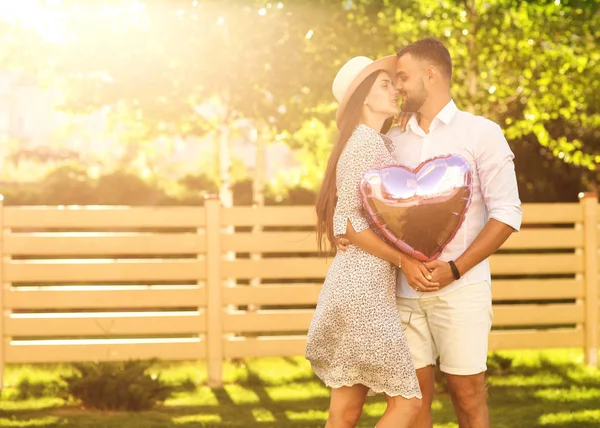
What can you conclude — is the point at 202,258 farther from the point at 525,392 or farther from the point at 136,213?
the point at 525,392

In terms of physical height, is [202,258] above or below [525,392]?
above

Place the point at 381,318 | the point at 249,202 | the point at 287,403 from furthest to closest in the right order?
the point at 249,202, the point at 287,403, the point at 381,318

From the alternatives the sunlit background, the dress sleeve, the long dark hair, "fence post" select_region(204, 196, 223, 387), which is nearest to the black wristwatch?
the dress sleeve

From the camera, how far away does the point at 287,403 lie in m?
7.31

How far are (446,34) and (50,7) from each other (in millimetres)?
3834

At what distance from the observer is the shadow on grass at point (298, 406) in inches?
258

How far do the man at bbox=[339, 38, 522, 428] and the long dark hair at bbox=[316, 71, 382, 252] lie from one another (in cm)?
13

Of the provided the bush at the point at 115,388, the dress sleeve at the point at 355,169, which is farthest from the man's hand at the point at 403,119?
the bush at the point at 115,388

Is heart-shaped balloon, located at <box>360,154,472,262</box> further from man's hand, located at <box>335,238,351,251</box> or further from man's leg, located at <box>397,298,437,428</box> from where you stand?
man's leg, located at <box>397,298,437,428</box>

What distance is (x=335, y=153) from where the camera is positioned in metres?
3.83

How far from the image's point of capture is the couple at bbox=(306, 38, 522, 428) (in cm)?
375

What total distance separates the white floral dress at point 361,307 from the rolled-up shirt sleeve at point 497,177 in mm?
340

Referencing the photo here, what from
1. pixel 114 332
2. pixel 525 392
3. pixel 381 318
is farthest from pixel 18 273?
pixel 381 318

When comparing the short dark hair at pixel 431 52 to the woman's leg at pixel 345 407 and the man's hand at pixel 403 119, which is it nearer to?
the man's hand at pixel 403 119
